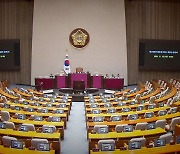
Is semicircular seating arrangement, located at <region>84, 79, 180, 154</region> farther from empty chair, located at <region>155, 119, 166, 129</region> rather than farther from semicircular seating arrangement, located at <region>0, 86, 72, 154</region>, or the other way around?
semicircular seating arrangement, located at <region>0, 86, 72, 154</region>

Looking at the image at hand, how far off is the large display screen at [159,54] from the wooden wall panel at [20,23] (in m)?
9.09

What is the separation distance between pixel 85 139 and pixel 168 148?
444 centimetres

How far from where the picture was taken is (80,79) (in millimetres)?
20625

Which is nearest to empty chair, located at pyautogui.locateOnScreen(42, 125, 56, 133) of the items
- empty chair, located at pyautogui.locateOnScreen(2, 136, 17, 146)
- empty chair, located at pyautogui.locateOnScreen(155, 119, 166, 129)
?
empty chair, located at pyautogui.locateOnScreen(2, 136, 17, 146)

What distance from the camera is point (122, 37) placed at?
22.6 meters

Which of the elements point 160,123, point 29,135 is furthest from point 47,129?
point 160,123

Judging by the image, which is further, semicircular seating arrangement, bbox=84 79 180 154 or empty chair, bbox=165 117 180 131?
empty chair, bbox=165 117 180 131

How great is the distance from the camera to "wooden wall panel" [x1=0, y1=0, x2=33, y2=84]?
2348 cm

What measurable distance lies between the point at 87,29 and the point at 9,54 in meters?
6.47

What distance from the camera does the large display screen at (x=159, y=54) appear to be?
23.2m

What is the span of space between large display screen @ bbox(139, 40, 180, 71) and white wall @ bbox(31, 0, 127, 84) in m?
1.66

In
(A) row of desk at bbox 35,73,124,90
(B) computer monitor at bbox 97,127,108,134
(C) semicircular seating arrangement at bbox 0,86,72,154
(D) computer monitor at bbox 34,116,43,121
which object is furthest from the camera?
(A) row of desk at bbox 35,73,124,90

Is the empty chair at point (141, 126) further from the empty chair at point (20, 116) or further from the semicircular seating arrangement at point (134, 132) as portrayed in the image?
the empty chair at point (20, 116)

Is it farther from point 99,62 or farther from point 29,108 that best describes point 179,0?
point 29,108
